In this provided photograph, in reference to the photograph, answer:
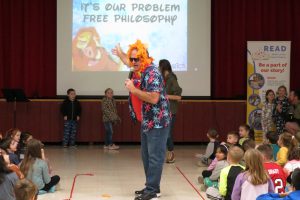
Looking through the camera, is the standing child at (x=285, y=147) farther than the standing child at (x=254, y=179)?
Yes

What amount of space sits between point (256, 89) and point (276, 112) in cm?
145

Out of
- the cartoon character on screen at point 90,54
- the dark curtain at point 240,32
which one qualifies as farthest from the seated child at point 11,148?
the dark curtain at point 240,32

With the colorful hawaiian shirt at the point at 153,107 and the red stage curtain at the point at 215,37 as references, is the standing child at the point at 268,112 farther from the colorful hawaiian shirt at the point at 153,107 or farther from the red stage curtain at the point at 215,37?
the colorful hawaiian shirt at the point at 153,107

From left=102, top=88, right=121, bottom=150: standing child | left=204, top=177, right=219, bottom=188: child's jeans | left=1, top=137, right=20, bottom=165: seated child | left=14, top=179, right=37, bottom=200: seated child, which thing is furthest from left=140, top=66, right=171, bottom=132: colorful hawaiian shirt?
left=102, top=88, right=121, bottom=150: standing child

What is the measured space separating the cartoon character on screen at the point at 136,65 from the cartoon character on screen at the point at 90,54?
17.8 feet

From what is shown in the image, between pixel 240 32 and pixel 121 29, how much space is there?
2487 millimetres

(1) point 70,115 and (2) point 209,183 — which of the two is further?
(1) point 70,115

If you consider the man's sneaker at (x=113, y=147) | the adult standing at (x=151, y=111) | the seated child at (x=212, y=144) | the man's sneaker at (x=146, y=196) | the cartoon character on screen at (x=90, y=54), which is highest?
the cartoon character on screen at (x=90, y=54)

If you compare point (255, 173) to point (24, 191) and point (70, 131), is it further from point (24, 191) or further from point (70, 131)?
point (70, 131)

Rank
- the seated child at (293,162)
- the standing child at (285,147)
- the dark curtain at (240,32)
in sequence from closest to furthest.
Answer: the seated child at (293,162) → the standing child at (285,147) → the dark curtain at (240,32)

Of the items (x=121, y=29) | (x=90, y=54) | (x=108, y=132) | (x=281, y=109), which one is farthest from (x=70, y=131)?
(x=281, y=109)

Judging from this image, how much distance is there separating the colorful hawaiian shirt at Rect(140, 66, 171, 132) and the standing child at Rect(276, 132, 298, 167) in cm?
134

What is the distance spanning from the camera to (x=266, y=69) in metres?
11.2

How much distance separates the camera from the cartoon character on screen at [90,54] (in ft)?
37.0
